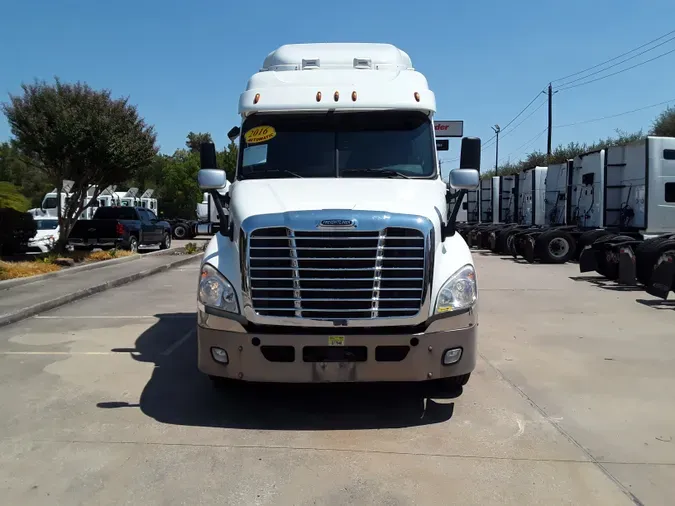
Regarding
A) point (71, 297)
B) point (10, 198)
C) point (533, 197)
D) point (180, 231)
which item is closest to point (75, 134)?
point (10, 198)

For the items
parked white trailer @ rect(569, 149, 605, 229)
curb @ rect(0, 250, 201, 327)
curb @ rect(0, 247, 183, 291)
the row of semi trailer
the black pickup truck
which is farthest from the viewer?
the black pickup truck

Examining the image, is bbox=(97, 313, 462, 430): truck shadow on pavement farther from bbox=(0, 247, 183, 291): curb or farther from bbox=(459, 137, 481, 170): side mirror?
bbox=(0, 247, 183, 291): curb

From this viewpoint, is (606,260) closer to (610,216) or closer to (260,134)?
(610,216)

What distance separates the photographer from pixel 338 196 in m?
5.44

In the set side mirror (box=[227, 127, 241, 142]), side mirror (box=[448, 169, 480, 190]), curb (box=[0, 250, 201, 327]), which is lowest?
curb (box=[0, 250, 201, 327])

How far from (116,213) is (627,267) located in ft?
60.9

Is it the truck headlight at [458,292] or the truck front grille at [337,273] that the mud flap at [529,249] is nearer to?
the truck headlight at [458,292]

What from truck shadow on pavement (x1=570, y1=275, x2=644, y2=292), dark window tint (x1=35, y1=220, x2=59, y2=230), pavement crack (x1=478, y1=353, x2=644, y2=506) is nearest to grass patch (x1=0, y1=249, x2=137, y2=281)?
dark window tint (x1=35, y1=220, x2=59, y2=230)

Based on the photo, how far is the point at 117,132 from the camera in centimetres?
1777

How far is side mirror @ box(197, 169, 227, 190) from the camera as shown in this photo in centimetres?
611

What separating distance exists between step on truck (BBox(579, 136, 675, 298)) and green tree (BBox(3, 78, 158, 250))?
12696 mm

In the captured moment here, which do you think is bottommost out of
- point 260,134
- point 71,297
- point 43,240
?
point 71,297

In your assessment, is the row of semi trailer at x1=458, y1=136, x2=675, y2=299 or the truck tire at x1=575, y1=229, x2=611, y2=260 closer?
the row of semi trailer at x1=458, y1=136, x2=675, y2=299

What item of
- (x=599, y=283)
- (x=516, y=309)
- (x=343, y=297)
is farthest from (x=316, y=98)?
(x=599, y=283)
